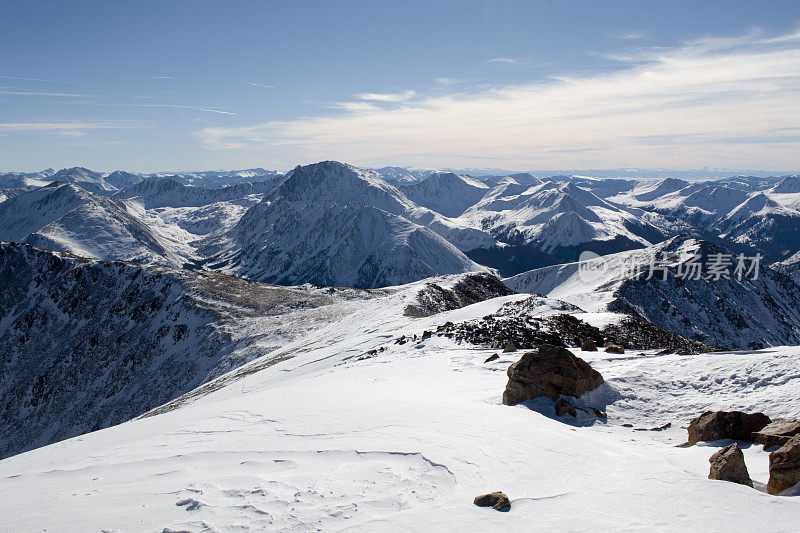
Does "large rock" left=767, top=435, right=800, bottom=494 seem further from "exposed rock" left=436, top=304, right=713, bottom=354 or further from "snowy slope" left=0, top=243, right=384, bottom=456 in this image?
"snowy slope" left=0, top=243, right=384, bottom=456

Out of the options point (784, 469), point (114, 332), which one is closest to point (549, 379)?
point (784, 469)

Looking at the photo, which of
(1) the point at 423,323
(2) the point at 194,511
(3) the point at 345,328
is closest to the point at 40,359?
(3) the point at 345,328

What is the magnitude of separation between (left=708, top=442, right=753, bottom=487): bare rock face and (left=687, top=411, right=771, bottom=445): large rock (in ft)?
11.6

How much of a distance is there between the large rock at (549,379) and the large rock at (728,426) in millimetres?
4215

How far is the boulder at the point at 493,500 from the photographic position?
8.39 meters

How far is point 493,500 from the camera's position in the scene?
27.8 feet

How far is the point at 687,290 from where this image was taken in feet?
Answer: 428

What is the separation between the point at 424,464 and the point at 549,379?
320 inches

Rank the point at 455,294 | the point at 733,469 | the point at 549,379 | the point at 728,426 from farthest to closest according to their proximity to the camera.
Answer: the point at 455,294
the point at 549,379
the point at 728,426
the point at 733,469

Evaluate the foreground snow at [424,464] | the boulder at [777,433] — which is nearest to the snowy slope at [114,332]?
the foreground snow at [424,464]

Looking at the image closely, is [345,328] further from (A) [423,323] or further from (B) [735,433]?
(B) [735,433]

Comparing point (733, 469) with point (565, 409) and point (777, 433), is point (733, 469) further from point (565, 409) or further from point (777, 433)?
point (565, 409)

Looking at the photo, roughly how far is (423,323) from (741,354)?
27.4m

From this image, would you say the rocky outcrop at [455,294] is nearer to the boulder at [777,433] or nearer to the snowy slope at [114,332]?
the snowy slope at [114,332]
